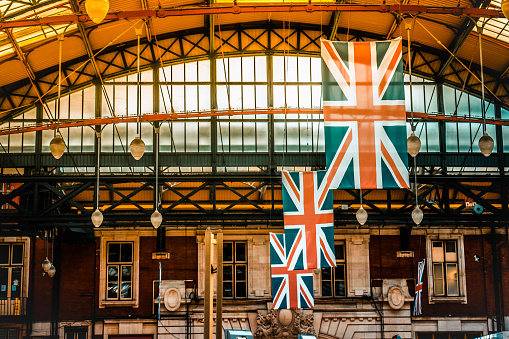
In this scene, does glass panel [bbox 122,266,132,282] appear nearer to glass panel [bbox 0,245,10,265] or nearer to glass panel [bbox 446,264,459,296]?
glass panel [bbox 0,245,10,265]

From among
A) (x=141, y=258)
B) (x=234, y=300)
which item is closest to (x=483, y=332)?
(x=234, y=300)

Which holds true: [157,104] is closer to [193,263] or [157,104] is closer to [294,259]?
[193,263]

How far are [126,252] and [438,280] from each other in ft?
33.4

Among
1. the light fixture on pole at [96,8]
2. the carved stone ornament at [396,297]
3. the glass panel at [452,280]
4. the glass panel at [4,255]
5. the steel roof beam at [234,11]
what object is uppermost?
the steel roof beam at [234,11]

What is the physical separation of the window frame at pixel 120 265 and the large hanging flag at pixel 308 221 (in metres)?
8.71

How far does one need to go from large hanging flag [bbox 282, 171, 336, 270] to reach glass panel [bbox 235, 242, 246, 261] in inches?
322

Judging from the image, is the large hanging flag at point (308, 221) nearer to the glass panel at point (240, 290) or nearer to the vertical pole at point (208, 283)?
the vertical pole at point (208, 283)

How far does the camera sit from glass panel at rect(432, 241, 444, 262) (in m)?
20.8

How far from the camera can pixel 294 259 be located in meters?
12.6

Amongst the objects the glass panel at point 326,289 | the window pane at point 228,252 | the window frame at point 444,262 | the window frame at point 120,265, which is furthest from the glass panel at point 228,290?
the window frame at point 444,262

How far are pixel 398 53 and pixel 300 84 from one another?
9630 millimetres

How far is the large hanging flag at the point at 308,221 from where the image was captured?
1251 cm

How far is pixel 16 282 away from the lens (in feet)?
65.4

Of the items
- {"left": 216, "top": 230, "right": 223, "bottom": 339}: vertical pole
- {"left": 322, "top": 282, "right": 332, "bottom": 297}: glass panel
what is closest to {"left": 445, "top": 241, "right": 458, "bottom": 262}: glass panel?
{"left": 322, "top": 282, "right": 332, "bottom": 297}: glass panel
